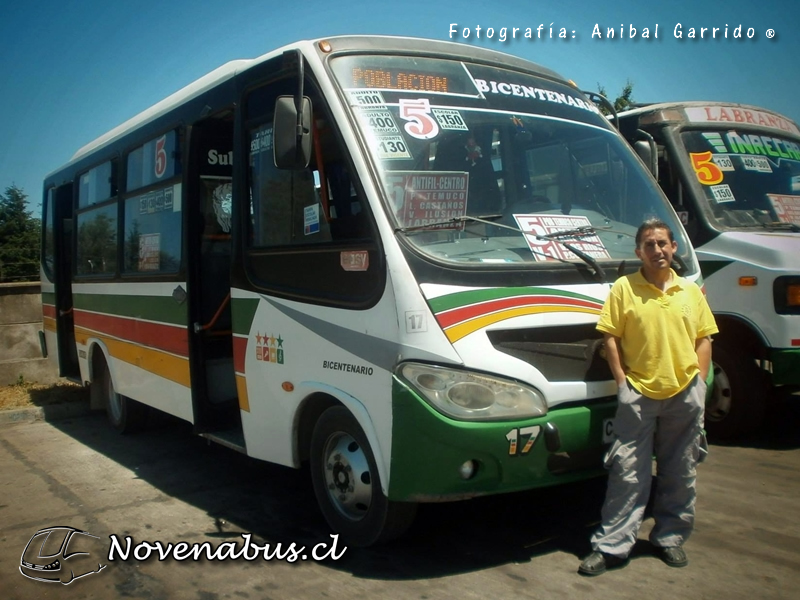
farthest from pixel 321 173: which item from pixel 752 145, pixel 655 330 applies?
pixel 752 145

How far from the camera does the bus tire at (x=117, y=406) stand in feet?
27.4

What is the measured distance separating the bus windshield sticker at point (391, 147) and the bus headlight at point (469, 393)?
1.16m

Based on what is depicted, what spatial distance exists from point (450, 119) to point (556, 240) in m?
0.90

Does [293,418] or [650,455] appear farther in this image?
[293,418]

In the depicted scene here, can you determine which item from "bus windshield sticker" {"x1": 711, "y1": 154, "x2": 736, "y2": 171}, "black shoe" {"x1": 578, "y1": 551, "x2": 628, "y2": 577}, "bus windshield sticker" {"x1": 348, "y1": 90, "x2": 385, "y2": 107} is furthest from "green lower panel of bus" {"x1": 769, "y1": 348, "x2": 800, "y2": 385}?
"bus windshield sticker" {"x1": 348, "y1": 90, "x2": 385, "y2": 107}

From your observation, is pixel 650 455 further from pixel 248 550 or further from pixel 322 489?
pixel 248 550

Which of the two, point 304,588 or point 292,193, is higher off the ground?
point 292,193

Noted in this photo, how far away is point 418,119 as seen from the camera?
14.8 feet

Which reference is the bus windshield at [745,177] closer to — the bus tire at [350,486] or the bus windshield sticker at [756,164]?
the bus windshield sticker at [756,164]

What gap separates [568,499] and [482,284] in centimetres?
195

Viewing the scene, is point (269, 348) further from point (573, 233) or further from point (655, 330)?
point (655, 330)

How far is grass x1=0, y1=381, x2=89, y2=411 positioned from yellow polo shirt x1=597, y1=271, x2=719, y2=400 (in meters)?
7.75

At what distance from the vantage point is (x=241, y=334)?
17.6ft

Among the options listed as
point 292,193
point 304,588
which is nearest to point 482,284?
point 292,193
